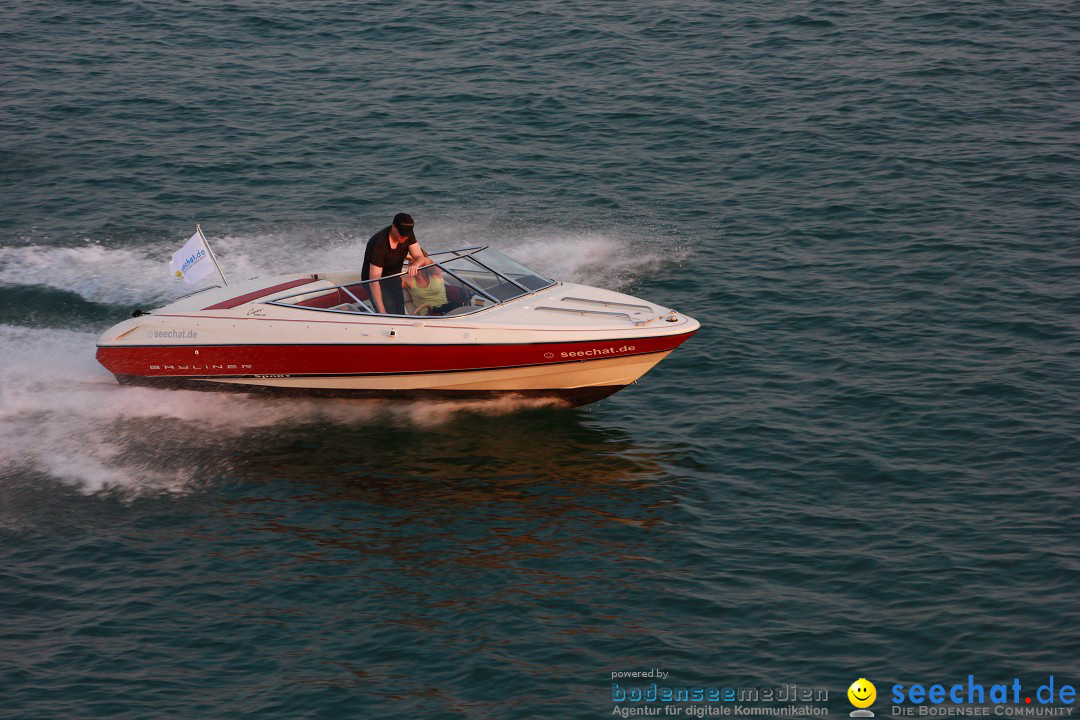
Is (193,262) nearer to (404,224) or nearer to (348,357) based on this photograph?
(348,357)

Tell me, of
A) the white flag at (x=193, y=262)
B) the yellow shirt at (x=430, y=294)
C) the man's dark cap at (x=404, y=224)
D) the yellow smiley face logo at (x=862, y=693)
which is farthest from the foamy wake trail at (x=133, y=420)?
the yellow smiley face logo at (x=862, y=693)

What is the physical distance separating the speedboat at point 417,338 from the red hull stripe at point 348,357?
0.01m

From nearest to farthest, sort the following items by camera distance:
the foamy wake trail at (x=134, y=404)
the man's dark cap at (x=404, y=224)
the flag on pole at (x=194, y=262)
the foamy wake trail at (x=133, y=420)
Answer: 1. the foamy wake trail at (x=133, y=420)
2. the foamy wake trail at (x=134, y=404)
3. the man's dark cap at (x=404, y=224)
4. the flag on pole at (x=194, y=262)

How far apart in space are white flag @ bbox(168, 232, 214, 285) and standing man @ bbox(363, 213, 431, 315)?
237 cm

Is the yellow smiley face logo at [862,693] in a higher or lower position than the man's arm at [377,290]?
lower

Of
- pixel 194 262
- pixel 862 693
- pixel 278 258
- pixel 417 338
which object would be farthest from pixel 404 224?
pixel 862 693

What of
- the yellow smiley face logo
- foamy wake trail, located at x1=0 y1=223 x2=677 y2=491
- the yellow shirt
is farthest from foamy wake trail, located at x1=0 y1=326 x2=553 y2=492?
the yellow smiley face logo

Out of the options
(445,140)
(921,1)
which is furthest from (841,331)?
(921,1)

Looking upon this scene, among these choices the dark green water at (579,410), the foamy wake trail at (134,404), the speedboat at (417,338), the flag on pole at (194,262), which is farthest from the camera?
the flag on pole at (194,262)

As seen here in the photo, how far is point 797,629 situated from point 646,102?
15676 mm

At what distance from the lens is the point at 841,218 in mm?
19953

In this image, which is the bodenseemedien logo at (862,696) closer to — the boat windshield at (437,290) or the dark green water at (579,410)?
the dark green water at (579,410)

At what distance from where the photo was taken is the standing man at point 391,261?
571 inches

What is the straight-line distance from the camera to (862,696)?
400 inches
